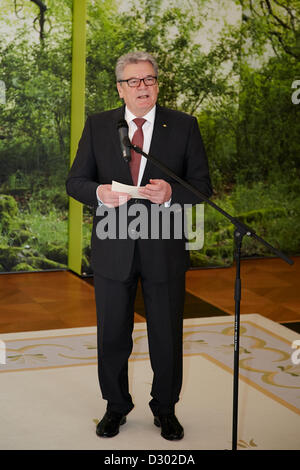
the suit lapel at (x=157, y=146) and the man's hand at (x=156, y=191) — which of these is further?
the suit lapel at (x=157, y=146)

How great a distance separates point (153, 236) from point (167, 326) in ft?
1.31

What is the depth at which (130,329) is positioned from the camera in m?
3.25

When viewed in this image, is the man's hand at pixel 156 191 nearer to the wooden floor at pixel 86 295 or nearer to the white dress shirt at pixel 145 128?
the white dress shirt at pixel 145 128

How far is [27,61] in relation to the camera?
6168mm

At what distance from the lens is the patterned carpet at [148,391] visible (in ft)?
10.7

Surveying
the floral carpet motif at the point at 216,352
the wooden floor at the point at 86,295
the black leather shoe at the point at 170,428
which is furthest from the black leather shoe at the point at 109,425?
the wooden floor at the point at 86,295

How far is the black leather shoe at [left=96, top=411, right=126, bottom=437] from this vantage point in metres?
3.25

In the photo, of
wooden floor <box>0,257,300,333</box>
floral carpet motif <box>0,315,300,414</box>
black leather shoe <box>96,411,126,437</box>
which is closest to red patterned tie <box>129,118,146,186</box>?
black leather shoe <box>96,411,126,437</box>

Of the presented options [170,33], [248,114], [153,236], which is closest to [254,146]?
[248,114]

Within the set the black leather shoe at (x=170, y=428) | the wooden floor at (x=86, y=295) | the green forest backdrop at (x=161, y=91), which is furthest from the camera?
the green forest backdrop at (x=161, y=91)

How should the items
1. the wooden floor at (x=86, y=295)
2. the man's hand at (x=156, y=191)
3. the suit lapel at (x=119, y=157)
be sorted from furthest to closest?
the wooden floor at (x=86, y=295) < the suit lapel at (x=119, y=157) < the man's hand at (x=156, y=191)

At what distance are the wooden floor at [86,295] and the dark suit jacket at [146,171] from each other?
77.6 inches

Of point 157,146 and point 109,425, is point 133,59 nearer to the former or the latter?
point 157,146

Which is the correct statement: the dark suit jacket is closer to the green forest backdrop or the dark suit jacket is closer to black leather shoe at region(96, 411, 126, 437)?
black leather shoe at region(96, 411, 126, 437)
